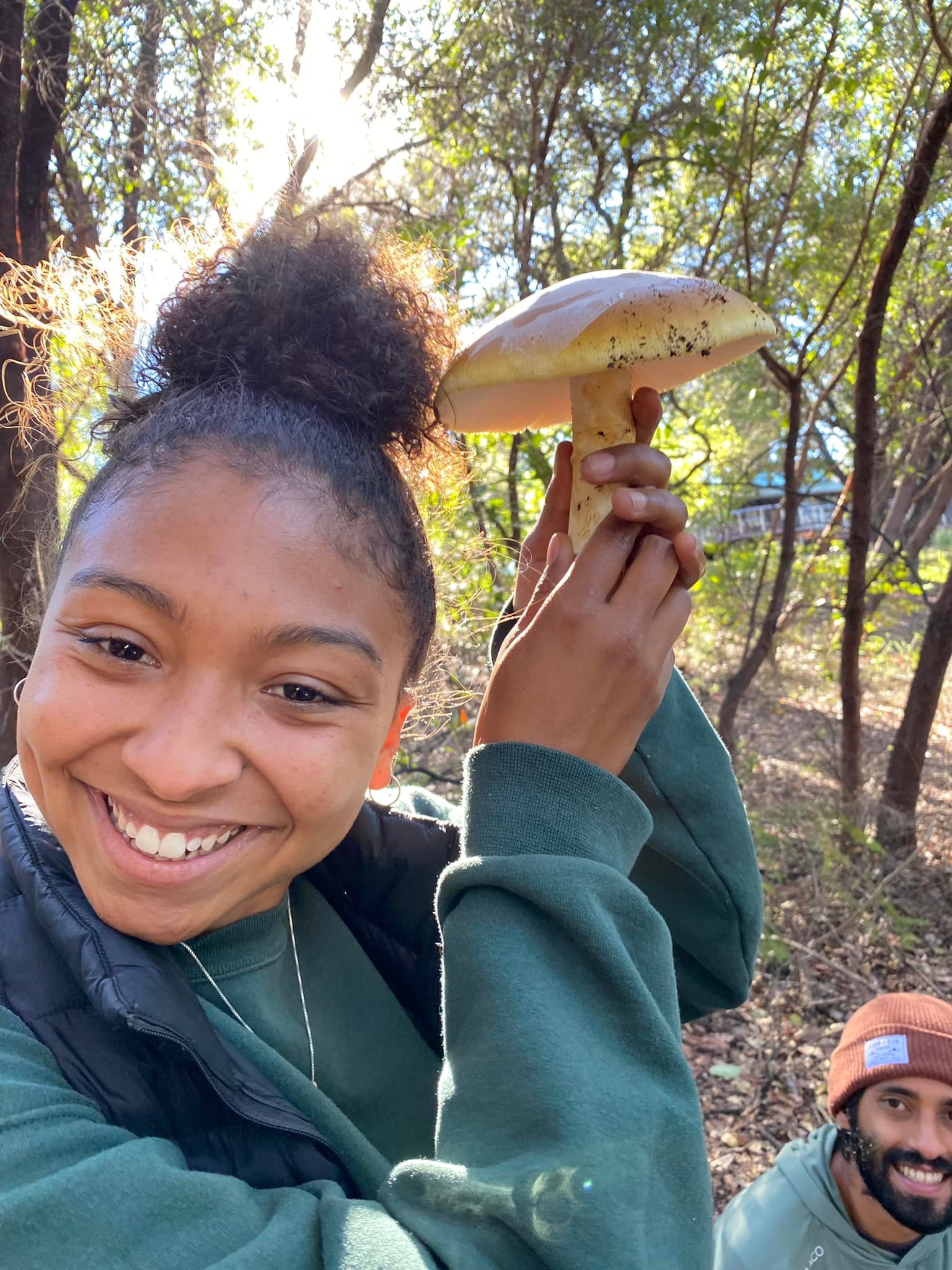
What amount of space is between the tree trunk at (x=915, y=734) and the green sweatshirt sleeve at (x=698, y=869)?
4.03 meters

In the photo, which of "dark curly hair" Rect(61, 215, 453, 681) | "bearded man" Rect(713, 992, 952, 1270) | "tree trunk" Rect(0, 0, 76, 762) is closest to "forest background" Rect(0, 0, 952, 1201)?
"tree trunk" Rect(0, 0, 76, 762)

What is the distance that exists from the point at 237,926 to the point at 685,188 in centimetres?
645

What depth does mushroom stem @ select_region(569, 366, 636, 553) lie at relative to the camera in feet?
4.37

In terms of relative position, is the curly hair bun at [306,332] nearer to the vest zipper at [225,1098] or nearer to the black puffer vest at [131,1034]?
the black puffer vest at [131,1034]

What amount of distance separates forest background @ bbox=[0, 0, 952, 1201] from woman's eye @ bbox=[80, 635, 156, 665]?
5.25ft

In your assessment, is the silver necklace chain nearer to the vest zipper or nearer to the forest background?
the vest zipper

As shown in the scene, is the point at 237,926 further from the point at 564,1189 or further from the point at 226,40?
the point at 226,40

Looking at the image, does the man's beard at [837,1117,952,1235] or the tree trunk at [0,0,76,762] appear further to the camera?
the tree trunk at [0,0,76,762]

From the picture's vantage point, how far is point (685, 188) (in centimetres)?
605

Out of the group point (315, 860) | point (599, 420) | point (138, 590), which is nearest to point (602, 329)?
point (599, 420)

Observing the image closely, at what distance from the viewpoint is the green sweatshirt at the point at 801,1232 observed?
2311 millimetres

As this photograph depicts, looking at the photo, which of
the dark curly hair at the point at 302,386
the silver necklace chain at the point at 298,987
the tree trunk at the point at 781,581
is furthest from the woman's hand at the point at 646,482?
the tree trunk at the point at 781,581

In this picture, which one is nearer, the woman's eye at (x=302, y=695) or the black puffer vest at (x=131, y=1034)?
the black puffer vest at (x=131, y=1034)

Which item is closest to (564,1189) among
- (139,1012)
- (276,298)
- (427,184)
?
(139,1012)
